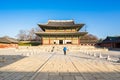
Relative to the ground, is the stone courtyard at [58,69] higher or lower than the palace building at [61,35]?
lower

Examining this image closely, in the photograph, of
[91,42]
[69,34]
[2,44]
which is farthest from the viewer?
[91,42]

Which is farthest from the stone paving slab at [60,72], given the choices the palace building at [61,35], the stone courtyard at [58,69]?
the palace building at [61,35]

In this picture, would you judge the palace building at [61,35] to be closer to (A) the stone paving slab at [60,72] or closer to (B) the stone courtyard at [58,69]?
(B) the stone courtyard at [58,69]

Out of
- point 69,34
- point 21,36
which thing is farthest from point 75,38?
point 21,36

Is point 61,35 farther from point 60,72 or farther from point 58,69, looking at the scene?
point 60,72

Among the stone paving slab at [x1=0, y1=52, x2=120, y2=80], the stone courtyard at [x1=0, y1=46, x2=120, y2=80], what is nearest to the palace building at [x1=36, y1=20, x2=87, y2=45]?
the stone courtyard at [x1=0, y1=46, x2=120, y2=80]

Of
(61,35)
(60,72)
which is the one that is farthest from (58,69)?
(61,35)

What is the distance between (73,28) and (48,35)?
8.51m

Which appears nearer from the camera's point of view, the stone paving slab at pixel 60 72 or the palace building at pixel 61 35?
the stone paving slab at pixel 60 72

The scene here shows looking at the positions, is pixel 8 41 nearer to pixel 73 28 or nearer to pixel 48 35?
pixel 48 35

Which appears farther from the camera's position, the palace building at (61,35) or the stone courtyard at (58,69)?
the palace building at (61,35)

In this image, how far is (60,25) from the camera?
178ft

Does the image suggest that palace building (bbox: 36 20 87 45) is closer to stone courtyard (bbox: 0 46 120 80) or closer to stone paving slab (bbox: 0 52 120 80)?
stone courtyard (bbox: 0 46 120 80)

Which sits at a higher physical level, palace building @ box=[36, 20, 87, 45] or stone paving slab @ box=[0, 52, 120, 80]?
palace building @ box=[36, 20, 87, 45]
